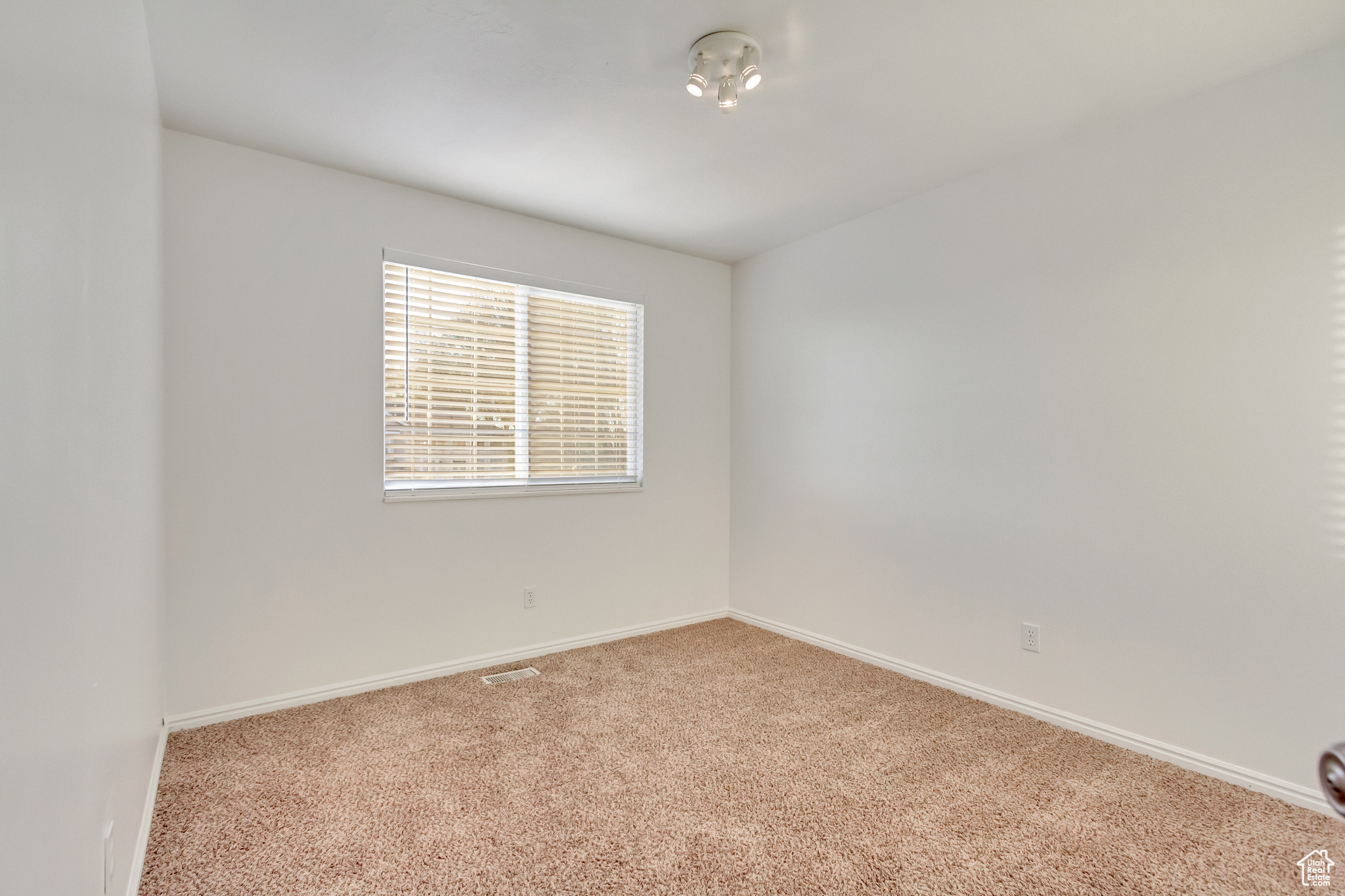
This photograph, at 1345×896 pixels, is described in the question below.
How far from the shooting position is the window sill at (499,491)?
3.20 meters

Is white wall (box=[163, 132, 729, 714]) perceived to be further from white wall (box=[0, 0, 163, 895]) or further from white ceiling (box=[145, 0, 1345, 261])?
white wall (box=[0, 0, 163, 895])

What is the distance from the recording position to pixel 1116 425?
8.48 ft

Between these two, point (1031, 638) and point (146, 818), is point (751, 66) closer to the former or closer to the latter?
point (1031, 638)

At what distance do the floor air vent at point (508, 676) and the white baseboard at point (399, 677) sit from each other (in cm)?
15

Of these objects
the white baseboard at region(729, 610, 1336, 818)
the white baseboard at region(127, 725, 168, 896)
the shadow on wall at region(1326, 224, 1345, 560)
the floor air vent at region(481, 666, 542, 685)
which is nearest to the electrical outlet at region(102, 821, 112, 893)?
the white baseboard at region(127, 725, 168, 896)

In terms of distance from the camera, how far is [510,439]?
3.61m

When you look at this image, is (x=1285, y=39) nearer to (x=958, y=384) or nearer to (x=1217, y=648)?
(x=958, y=384)

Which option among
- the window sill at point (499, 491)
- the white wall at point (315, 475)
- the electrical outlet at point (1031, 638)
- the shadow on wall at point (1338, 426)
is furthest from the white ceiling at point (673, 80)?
the electrical outlet at point (1031, 638)

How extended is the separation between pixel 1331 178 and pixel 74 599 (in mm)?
3521

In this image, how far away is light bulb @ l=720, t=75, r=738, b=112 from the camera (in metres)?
2.17

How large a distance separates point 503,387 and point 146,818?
2.27 m

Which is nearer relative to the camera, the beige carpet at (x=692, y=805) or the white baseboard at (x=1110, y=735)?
the beige carpet at (x=692, y=805)

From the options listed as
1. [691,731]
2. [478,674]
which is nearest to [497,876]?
[691,731]

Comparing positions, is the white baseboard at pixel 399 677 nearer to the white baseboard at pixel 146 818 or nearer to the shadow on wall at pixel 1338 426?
the white baseboard at pixel 146 818
